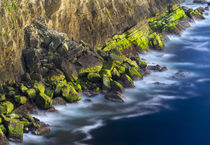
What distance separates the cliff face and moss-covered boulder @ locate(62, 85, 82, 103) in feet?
15.8

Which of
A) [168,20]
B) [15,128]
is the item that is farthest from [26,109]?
Result: [168,20]

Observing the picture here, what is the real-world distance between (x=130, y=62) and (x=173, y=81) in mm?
5619

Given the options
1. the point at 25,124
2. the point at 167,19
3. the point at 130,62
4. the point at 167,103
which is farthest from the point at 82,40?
the point at 167,19

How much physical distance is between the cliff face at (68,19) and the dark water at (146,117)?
6.96 m

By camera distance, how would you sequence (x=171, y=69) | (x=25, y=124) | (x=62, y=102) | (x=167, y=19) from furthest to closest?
(x=167, y=19) < (x=171, y=69) < (x=62, y=102) < (x=25, y=124)

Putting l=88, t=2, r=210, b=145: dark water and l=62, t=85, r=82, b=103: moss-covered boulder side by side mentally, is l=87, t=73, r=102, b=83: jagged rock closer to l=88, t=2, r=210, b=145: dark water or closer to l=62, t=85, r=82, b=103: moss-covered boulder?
l=62, t=85, r=82, b=103: moss-covered boulder

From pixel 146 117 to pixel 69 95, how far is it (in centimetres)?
775

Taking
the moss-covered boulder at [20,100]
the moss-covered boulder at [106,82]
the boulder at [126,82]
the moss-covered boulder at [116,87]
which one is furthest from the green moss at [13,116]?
the boulder at [126,82]

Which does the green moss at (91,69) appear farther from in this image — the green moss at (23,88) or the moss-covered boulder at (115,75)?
the green moss at (23,88)

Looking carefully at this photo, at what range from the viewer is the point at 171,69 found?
4606 centimetres

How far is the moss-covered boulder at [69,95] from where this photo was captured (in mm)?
34938

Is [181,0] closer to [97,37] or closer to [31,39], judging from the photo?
[97,37]

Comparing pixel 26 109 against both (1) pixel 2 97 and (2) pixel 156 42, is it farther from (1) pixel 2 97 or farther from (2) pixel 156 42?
(2) pixel 156 42

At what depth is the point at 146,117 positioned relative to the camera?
33.8 meters
